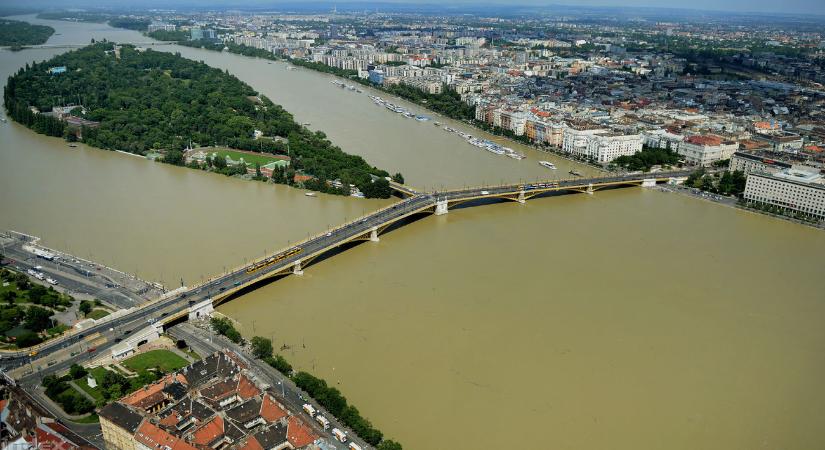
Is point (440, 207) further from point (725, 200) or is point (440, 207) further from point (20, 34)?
point (20, 34)

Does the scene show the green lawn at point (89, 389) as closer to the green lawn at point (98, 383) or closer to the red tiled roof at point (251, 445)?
the green lawn at point (98, 383)

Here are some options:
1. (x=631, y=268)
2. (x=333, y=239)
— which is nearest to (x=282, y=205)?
(x=333, y=239)

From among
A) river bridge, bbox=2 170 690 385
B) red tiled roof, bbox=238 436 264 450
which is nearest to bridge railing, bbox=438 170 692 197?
river bridge, bbox=2 170 690 385

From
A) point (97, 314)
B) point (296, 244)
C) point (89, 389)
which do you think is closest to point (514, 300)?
point (296, 244)

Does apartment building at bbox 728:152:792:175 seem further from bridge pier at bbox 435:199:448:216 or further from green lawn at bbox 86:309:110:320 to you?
green lawn at bbox 86:309:110:320

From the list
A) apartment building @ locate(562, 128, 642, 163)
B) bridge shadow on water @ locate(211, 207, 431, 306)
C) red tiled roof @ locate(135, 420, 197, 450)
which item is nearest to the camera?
red tiled roof @ locate(135, 420, 197, 450)

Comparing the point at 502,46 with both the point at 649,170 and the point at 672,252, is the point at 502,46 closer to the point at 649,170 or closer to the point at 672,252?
the point at 649,170
